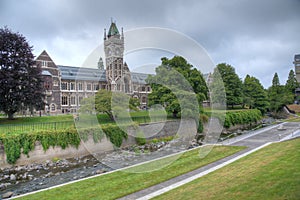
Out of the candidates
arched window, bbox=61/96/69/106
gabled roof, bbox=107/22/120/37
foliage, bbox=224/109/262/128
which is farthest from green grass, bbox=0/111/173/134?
gabled roof, bbox=107/22/120/37

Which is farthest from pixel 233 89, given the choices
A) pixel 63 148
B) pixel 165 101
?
pixel 63 148

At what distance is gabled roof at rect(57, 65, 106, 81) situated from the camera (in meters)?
56.8

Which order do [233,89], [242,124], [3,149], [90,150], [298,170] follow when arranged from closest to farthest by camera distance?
[298,170] < [3,149] < [90,150] < [242,124] < [233,89]

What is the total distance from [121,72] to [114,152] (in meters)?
39.8

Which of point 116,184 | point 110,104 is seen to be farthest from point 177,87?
point 116,184

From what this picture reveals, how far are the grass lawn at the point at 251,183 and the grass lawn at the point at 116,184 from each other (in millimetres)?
1836

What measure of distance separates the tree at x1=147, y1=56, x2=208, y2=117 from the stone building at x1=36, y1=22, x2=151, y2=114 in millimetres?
10908

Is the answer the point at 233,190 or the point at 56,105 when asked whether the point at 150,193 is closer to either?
the point at 233,190

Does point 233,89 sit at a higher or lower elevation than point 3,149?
higher

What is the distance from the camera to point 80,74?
59688 mm

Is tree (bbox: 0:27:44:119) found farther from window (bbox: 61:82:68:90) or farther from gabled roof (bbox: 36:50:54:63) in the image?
window (bbox: 61:82:68:90)

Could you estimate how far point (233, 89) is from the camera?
50.2m

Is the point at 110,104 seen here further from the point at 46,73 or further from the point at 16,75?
the point at 46,73

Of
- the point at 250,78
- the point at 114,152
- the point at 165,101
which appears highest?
the point at 250,78
